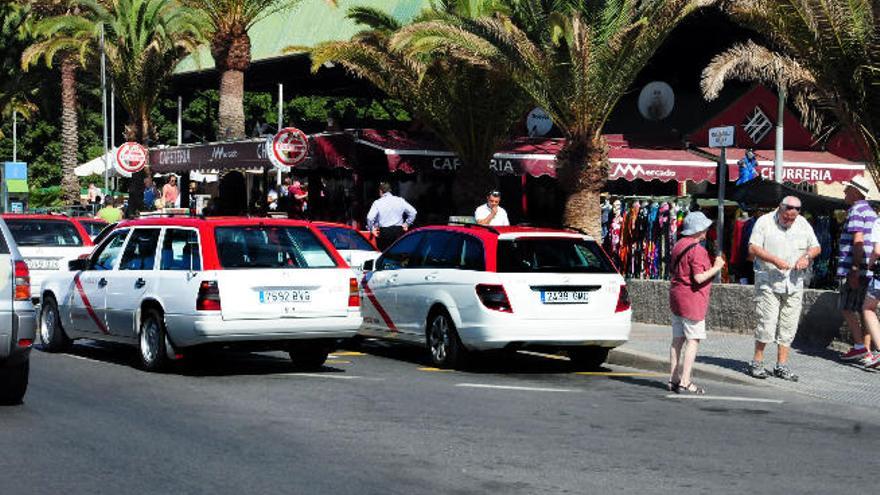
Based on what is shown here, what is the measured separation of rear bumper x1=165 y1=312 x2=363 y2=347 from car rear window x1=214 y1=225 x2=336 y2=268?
0.59m

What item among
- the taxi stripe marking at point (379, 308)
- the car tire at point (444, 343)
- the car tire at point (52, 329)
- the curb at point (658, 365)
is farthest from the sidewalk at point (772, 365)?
the car tire at point (52, 329)

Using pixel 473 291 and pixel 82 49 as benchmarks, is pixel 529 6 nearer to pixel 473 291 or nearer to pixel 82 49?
pixel 473 291

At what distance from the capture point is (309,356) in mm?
15109

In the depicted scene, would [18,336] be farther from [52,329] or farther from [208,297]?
[52,329]

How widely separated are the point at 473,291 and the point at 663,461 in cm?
559

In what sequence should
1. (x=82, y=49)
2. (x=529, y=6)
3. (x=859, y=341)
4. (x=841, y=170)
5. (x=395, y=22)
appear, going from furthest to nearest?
(x=82, y=49)
(x=841, y=170)
(x=395, y=22)
(x=529, y=6)
(x=859, y=341)

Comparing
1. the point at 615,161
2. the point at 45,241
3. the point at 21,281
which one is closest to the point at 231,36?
the point at 615,161

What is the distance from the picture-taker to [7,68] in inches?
2267

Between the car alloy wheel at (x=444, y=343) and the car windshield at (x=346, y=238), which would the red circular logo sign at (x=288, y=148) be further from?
the car alloy wheel at (x=444, y=343)

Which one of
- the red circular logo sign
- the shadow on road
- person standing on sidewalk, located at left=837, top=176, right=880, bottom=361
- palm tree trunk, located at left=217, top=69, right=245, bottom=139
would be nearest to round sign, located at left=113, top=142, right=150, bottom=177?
palm tree trunk, located at left=217, top=69, right=245, bottom=139

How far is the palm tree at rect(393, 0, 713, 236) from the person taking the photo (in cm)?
2222

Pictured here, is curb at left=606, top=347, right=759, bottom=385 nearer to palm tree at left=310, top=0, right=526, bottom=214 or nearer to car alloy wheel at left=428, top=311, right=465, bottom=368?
car alloy wheel at left=428, top=311, right=465, bottom=368

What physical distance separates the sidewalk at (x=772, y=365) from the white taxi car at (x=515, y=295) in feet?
3.23

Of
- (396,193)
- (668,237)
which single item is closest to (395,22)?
(396,193)
